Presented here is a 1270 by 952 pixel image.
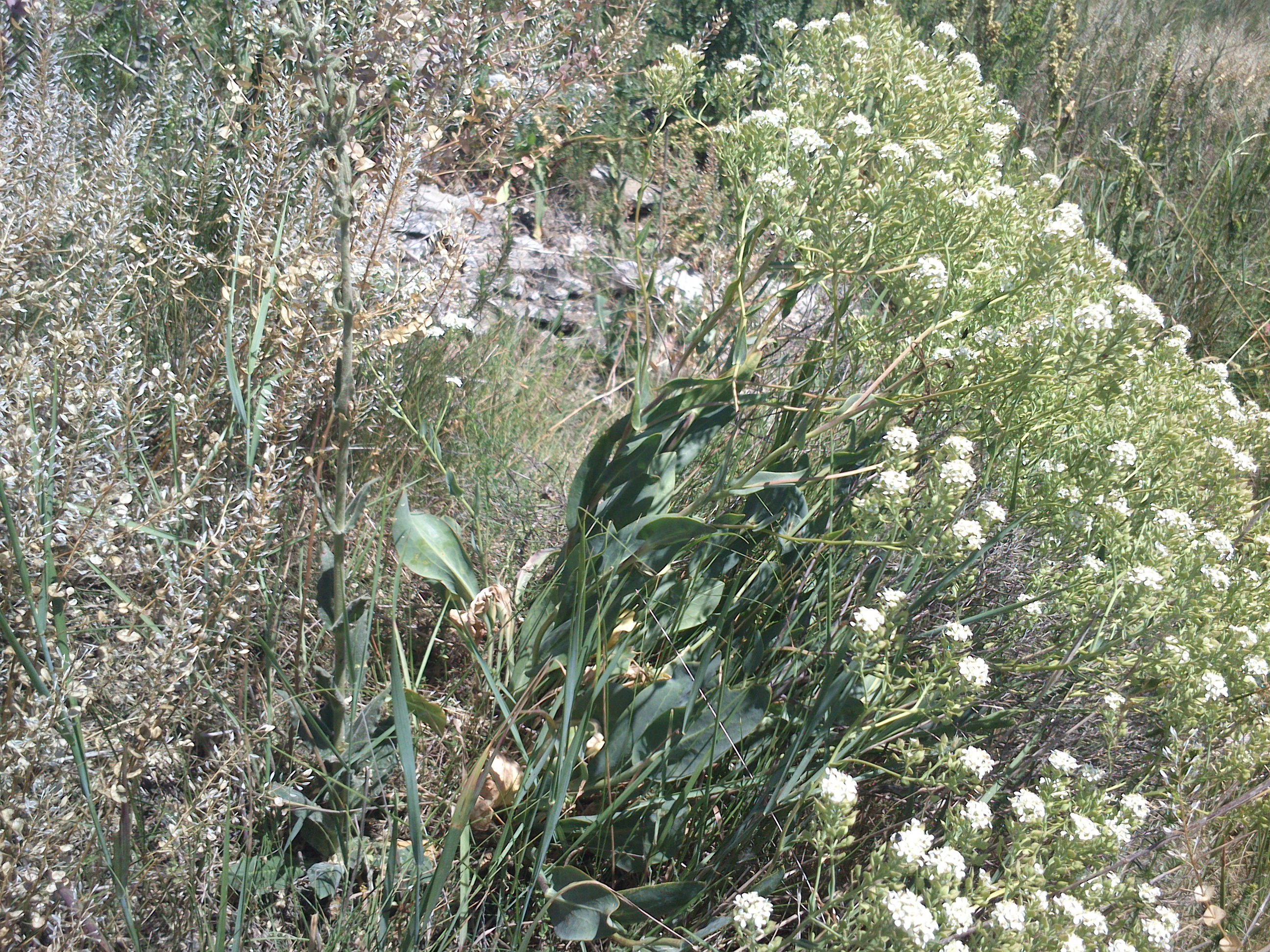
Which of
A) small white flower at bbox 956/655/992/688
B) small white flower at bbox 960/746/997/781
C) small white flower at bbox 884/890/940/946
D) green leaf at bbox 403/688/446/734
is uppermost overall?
small white flower at bbox 956/655/992/688

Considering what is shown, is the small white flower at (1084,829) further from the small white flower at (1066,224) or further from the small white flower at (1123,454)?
the small white flower at (1066,224)

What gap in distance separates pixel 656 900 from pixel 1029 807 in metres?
0.58

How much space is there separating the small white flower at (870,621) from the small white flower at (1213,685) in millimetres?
583

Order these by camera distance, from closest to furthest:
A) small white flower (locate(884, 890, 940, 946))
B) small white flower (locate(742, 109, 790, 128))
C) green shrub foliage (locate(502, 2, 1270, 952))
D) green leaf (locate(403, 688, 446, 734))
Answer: small white flower (locate(884, 890, 940, 946)), green shrub foliage (locate(502, 2, 1270, 952)), green leaf (locate(403, 688, 446, 734)), small white flower (locate(742, 109, 790, 128))

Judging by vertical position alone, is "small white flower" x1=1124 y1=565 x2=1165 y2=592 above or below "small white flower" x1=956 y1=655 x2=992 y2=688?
above

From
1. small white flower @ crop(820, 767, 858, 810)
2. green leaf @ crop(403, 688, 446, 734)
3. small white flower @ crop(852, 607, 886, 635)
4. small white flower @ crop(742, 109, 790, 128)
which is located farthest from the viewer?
small white flower @ crop(742, 109, 790, 128)

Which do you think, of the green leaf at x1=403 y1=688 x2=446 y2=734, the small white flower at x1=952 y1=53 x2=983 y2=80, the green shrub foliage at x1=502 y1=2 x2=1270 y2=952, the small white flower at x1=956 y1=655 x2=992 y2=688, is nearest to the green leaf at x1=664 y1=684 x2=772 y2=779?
the green shrub foliage at x1=502 y1=2 x2=1270 y2=952

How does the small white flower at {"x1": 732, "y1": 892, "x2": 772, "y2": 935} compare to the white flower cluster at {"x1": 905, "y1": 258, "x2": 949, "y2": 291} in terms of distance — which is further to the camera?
the white flower cluster at {"x1": 905, "y1": 258, "x2": 949, "y2": 291}

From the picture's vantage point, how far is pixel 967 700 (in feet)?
4.43

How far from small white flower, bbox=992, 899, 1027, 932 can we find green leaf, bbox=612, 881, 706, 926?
1.44 feet

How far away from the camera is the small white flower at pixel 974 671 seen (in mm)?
1325

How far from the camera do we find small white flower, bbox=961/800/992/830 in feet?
4.02

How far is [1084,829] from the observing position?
4.07 ft

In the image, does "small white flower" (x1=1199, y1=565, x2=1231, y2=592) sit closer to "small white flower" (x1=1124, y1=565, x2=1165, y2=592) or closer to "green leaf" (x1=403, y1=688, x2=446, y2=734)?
"small white flower" (x1=1124, y1=565, x2=1165, y2=592)
